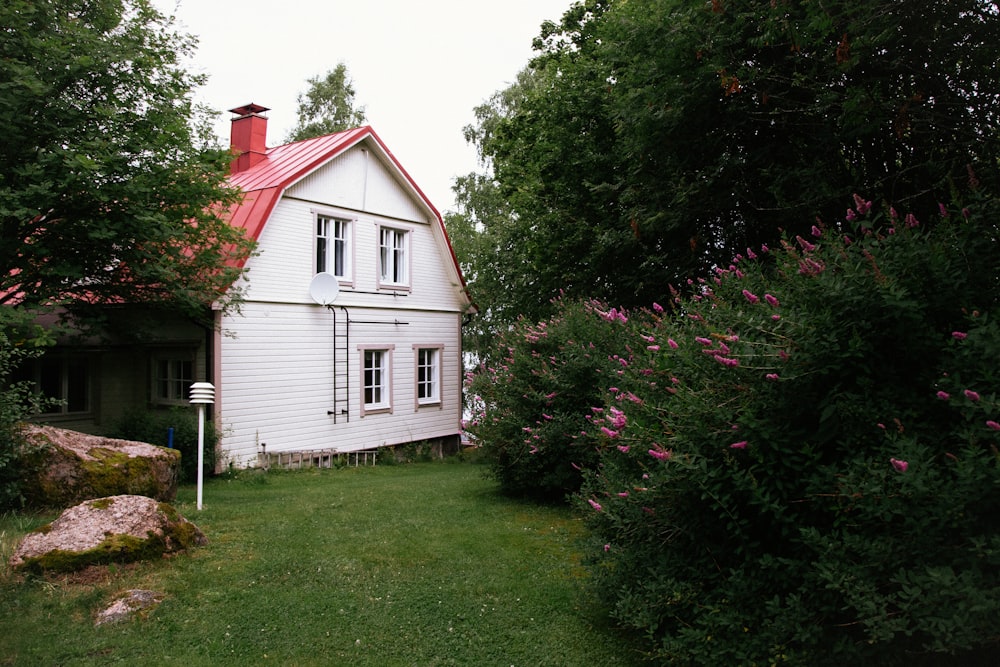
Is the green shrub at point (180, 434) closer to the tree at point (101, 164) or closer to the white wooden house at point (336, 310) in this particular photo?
the white wooden house at point (336, 310)

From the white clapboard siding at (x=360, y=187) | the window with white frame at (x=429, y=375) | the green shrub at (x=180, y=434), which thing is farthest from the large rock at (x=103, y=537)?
the window with white frame at (x=429, y=375)

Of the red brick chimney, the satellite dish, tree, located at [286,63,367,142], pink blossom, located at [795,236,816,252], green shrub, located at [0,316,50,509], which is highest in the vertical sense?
tree, located at [286,63,367,142]

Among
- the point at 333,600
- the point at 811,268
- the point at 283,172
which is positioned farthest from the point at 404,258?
the point at 811,268

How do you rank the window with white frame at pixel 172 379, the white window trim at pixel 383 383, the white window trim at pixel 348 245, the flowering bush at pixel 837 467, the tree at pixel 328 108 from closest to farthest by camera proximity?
the flowering bush at pixel 837 467, the window with white frame at pixel 172 379, the white window trim at pixel 348 245, the white window trim at pixel 383 383, the tree at pixel 328 108

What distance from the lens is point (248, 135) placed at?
18.5 metres

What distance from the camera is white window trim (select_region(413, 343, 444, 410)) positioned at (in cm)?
Answer: 1950

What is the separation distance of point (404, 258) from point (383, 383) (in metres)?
3.34

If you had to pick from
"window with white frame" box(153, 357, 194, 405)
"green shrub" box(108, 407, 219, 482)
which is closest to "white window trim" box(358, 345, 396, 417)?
"window with white frame" box(153, 357, 194, 405)

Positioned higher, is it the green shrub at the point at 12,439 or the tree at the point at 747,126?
the tree at the point at 747,126

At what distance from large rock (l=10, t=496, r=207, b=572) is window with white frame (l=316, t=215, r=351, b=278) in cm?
1037

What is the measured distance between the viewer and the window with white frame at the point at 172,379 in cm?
1516

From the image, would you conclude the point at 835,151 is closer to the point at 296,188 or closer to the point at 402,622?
the point at 402,622

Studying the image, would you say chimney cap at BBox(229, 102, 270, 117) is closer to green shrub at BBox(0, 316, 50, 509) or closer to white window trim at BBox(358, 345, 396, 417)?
white window trim at BBox(358, 345, 396, 417)

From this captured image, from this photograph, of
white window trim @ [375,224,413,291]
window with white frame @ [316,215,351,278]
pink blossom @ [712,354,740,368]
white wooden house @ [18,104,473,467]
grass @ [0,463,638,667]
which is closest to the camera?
pink blossom @ [712,354,740,368]
